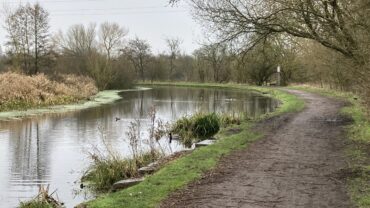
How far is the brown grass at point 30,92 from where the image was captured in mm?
31422

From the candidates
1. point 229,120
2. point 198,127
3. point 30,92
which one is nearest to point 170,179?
point 198,127

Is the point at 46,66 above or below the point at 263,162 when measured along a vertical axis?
above

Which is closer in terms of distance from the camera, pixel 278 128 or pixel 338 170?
pixel 338 170

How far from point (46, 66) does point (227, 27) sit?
3381cm

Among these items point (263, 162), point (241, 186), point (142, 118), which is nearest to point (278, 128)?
point (263, 162)

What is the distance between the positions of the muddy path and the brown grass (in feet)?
68.3

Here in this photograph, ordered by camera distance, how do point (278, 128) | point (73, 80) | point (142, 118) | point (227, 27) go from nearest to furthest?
point (278, 128)
point (227, 27)
point (142, 118)
point (73, 80)

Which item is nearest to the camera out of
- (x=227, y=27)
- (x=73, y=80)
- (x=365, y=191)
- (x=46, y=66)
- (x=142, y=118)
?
(x=365, y=191)

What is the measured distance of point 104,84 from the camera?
59.2m

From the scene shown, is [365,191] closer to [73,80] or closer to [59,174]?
[59,174]

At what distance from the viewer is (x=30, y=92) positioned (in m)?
34.0

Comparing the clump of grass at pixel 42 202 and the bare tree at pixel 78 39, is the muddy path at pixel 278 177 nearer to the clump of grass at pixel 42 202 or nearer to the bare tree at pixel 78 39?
the clump of grass at pixel 42 202

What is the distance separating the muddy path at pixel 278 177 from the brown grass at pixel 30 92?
20.8 metres

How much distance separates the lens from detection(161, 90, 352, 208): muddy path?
775cm
